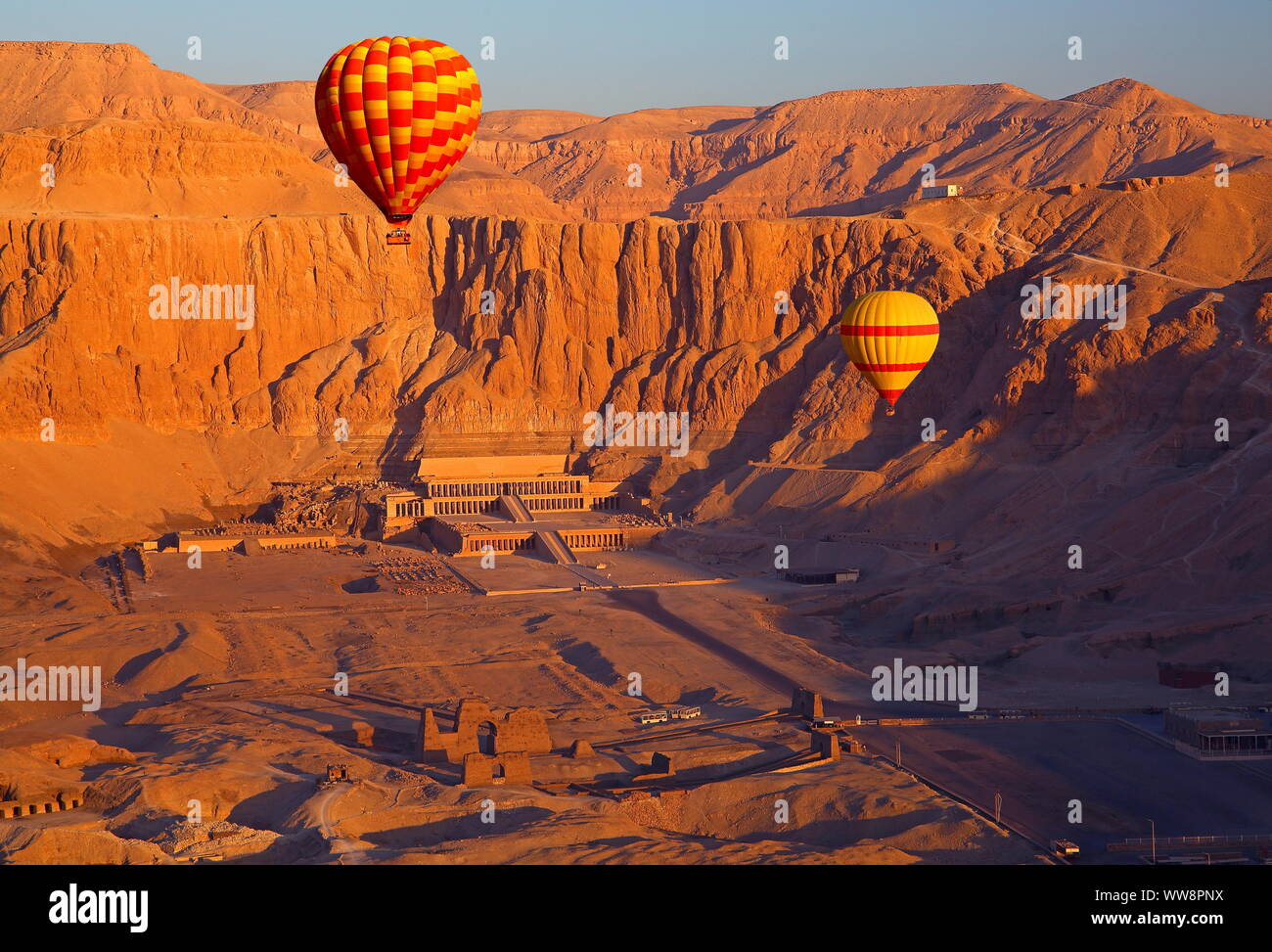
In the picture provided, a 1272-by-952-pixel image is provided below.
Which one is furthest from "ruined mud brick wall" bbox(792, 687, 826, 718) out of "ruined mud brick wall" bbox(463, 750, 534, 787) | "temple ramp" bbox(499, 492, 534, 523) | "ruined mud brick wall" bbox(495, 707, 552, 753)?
"temple ramp" bbox(499, 492, 534, 523)

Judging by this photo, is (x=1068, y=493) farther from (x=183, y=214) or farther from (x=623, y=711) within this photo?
(x=183, y=214)

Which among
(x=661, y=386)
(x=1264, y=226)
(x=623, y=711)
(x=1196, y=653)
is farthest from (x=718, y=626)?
(x=1264, y=226)

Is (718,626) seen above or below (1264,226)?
below

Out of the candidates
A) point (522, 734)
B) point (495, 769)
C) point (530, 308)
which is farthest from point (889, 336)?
point (530, 308)

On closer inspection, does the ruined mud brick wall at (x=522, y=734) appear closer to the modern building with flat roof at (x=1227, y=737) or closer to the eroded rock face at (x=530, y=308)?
the modern building with flat roof at (x=1227, y=737)

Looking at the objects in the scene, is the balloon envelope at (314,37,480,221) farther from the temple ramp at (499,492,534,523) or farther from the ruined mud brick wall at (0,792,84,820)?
the temple ramp at (499,492,534,523)

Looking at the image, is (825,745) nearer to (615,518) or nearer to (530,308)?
(615,518)
